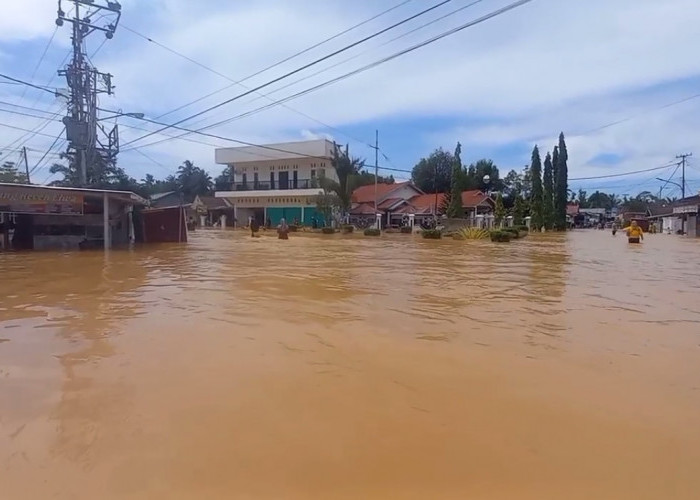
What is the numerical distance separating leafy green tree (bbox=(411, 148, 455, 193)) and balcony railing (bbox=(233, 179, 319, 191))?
14.4 meters

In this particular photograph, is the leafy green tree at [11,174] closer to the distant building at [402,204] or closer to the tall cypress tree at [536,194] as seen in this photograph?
the distant building at [402,204]

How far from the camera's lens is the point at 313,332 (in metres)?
6.82

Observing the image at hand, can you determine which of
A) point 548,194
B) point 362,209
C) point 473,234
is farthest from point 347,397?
point 548,194

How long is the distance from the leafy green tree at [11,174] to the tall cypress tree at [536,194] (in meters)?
39.5

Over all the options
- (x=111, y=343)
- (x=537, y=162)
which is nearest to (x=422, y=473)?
(x=111, y=343)

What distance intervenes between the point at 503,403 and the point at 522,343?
80.7 inches

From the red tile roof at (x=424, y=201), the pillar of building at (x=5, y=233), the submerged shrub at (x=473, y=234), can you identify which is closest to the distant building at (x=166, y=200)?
the pillar of building at (x=5, y=233)

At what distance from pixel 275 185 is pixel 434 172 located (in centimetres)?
1661

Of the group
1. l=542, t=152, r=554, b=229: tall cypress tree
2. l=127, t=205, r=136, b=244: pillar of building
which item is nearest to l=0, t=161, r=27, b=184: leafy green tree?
l=127, t=205, r=136, b=244: pillar of building

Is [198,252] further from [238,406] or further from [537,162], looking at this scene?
[537,162]

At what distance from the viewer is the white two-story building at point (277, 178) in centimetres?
4481

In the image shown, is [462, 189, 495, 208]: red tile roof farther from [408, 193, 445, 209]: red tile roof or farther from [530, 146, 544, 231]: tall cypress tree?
[530, 146, 544, 231]: tall cypress tree

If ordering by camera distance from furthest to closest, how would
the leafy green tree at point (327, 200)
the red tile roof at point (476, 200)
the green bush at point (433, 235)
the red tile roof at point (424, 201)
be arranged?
the red tile roof at point (424, 201) → the red tile roof at point (476, 200) → the leafy green tree at point (327, 200) → the green bush at point (433, 235)

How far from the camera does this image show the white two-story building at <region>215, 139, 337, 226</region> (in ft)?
147
